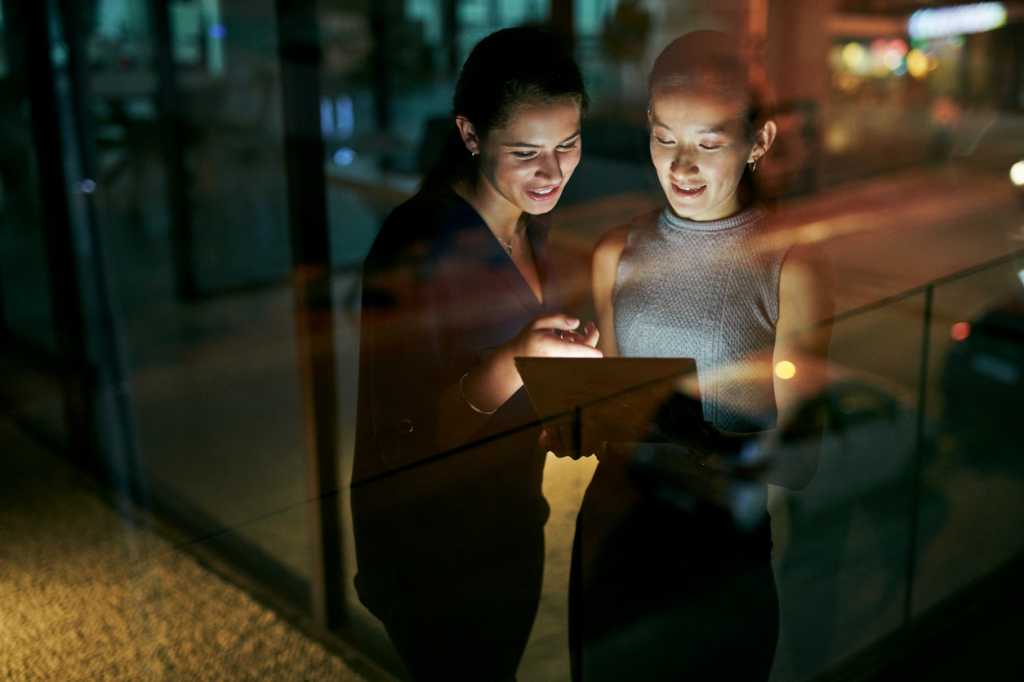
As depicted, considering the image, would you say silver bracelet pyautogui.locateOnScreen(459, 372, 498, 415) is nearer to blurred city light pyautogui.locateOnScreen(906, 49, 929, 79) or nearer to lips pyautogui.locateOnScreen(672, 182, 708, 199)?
lips pyautogui.locateOnScreen(672, 182, 708, 199)

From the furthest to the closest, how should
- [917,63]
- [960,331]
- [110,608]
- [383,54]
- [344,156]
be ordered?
[917,63] < [383,54] < [344,156] < [960,331] < [110,608]

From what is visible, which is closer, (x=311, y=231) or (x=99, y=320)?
(x=311, y=231)

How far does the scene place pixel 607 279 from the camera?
1.46 meters

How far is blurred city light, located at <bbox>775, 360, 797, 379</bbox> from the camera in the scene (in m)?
1.38

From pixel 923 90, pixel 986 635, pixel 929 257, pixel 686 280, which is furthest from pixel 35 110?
pixel 923 90

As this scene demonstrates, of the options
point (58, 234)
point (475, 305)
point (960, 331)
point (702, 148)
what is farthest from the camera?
point (58, 234)

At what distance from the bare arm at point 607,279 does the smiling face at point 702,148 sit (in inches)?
4.0

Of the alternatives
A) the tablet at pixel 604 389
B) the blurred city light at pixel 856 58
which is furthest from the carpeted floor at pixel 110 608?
the blurred city light at pixel 856 58

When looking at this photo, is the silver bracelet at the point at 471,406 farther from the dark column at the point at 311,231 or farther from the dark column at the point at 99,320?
the dark column at the point at 99,320

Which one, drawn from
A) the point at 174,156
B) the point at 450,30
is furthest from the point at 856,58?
the point at 174,156

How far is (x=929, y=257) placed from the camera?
533cm

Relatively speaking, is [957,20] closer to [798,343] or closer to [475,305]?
[798,343]

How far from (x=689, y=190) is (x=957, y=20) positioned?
4.57m

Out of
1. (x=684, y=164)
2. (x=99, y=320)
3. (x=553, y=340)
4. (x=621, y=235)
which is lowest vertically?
(x=99, y=320)
